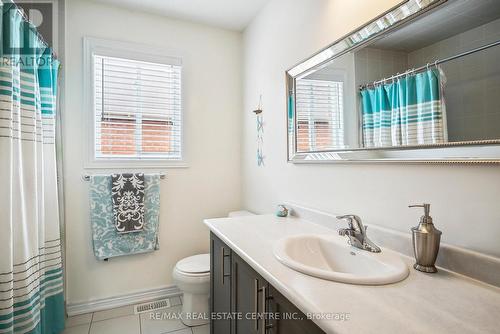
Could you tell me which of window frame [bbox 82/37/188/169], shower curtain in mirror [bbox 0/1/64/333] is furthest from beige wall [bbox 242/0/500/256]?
shower curtain in mirror [bbox 0/1/64/333]

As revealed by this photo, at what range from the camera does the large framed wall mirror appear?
870mm

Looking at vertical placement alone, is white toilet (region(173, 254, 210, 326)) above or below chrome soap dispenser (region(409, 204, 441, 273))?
below

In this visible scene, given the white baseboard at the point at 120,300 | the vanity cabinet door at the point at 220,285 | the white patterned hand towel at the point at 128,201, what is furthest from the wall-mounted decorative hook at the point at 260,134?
the white baseboard at the point at 120,300

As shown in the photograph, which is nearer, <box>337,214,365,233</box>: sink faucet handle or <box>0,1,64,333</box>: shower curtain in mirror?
<box>337,214,365,233</box>: sink faucet handle

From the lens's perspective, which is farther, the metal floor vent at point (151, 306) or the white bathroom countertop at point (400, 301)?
the metal floor vent at point (151, 306)

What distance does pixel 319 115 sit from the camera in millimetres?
1621

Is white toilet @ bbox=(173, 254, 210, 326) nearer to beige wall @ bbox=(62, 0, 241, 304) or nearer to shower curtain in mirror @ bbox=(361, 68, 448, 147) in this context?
beige wall @ bbox=(62, 0, 241, 304)

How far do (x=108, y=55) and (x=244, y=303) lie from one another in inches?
85.7

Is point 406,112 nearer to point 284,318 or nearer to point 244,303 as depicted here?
point 284,318

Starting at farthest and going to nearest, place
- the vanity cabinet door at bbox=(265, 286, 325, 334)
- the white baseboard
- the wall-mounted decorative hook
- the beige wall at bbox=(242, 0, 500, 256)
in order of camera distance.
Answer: the wall-mounted decorative hook, the white baseboard, the beige wall at bbox=(242, 0, 500, 256), the vanity cabinet door at bbox=(265, 286, 325, 334)

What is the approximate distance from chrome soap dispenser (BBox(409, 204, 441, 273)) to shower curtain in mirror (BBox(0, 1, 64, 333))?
1755 millimetres

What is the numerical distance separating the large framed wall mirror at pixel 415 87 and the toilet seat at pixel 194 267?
118 cm

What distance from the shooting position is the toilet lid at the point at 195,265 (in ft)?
6.50

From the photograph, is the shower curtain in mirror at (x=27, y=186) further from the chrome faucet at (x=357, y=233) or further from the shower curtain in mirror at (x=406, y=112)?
the shower curtain in mirror at (x=406, y=112)
